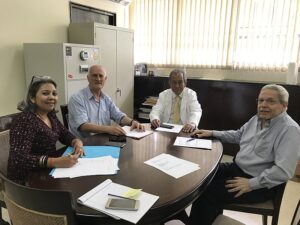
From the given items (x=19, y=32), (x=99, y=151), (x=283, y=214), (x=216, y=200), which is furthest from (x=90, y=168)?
(x=19, y=32)

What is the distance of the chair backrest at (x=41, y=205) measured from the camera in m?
0.82

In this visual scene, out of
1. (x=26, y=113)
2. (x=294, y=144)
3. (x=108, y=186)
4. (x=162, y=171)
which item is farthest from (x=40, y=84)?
(x=294, y=144)

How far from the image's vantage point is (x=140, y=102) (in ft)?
13.5

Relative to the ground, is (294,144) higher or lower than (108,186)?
higher

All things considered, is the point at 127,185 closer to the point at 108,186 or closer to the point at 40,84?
the point at 108,186

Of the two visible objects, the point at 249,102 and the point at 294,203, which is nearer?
the point at 294,203

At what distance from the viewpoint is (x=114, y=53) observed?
3488mm

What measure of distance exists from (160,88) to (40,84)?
8.36ft

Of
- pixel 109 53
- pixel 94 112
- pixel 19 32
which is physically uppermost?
pixel 19 32

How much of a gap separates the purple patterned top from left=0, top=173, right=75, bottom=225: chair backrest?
32 centimetres

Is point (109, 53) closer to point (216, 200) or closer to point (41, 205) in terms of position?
point (216, 200)

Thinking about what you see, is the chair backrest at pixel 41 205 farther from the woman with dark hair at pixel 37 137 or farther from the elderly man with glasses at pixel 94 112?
the elderly man with glasses at pixel 94 112

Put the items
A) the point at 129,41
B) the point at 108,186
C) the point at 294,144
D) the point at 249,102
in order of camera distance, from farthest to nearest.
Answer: the point at 129,41, the point at 249,102, the point at 294,144, the point at 108,186

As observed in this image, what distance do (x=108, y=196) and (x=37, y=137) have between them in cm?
63
